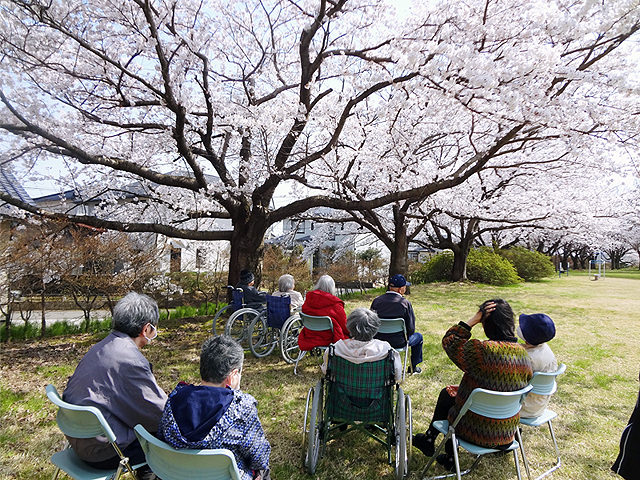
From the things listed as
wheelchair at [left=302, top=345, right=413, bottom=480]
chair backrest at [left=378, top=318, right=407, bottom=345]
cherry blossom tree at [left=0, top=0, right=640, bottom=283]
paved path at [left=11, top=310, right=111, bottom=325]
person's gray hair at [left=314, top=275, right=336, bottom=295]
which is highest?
cherry blossom tree at [left=0, top=0, right=640, bottom=283]

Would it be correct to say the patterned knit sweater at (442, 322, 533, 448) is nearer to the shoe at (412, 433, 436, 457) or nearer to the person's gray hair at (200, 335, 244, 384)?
the shoe at (412, 433, 436, 457)

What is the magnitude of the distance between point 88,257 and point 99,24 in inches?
128

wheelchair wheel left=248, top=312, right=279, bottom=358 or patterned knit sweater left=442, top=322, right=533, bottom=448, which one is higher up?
patterned knit sweater left=442, top=322, right=533, bottom=448

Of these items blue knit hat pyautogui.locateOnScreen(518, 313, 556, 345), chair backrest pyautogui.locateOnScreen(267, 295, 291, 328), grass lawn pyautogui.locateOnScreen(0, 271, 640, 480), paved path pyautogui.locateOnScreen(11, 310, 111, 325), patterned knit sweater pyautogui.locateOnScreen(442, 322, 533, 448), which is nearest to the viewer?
patterned knit sweater pyautogui.locateOnScreen(442, 322, 533, 448)

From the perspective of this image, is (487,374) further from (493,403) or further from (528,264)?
(528,264)

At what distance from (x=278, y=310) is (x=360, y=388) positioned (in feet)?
8.04

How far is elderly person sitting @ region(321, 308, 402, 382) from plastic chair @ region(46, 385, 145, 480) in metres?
1.16

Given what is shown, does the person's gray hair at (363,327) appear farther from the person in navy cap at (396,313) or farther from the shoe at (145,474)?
the person in navy cap at (396,313)

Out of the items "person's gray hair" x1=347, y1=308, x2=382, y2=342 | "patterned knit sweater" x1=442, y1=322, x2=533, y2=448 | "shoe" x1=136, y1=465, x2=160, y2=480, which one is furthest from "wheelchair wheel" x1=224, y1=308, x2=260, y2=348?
"patterned knit sweater" x1=442, y1=322, x2=533, y2=448

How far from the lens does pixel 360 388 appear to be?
7.18 ft

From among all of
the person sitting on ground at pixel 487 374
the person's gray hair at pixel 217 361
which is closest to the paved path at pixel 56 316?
the person's gray hair at pixel 217 361

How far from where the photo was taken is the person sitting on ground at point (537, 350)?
89.3 inches

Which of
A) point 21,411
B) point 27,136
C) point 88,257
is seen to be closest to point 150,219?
point 88,257

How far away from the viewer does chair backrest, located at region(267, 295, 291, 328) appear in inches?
177
